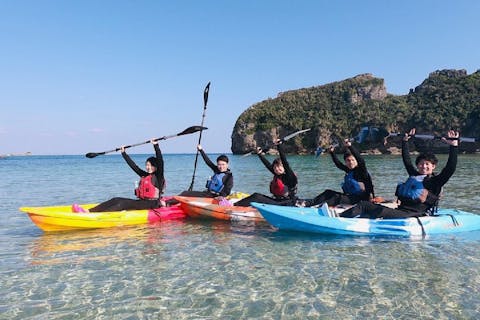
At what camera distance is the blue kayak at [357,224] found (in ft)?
24.2

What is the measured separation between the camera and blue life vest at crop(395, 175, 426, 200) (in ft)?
24.4

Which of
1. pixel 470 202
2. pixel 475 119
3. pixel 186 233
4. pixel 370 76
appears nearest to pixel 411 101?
pixel 475 119

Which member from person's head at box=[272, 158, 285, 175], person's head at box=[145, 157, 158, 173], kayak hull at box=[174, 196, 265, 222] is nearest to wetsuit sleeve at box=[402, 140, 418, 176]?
person's head at box=[272, 158, 285, 175]

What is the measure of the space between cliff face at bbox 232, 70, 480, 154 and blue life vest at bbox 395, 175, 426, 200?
2178 inches

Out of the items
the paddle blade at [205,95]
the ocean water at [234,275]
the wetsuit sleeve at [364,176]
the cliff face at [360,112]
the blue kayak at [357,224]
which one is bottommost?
the ocean water at [234,275]

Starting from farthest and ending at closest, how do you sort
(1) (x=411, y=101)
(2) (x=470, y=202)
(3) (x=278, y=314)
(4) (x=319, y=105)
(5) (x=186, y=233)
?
1. (4) (x=319, y=105)
2. (1) (x=411, y=101)
3. (2) (x=470, y=202)
4. (5) (x=186, y=233)
5. (3) (x=278, y=314)

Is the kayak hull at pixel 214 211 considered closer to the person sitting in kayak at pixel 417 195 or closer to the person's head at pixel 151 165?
the person's head at pixel 151 165

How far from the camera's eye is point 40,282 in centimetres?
514

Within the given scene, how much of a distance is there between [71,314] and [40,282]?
1.29 metres

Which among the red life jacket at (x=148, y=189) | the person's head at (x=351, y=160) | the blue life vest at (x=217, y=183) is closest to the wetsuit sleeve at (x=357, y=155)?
the person's head at (x=351, y=160)

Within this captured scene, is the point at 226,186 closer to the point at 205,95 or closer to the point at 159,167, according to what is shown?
the point at 159,167

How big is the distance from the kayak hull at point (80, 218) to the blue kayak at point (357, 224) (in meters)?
2.90

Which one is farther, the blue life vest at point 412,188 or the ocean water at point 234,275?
the blue life vest at point 412,188

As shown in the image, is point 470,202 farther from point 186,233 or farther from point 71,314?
point 71,314
